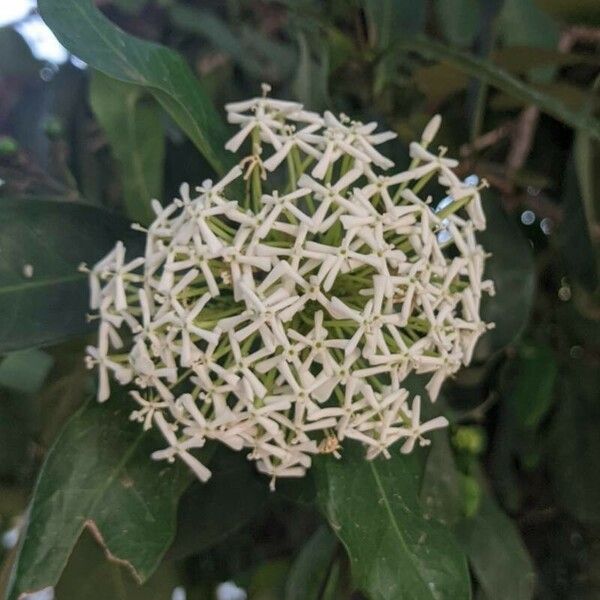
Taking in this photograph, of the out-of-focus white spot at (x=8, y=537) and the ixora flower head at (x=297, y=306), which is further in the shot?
the out-of-focus white spot at (x=8, y=537)

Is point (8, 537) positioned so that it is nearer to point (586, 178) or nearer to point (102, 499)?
point (102, 499)

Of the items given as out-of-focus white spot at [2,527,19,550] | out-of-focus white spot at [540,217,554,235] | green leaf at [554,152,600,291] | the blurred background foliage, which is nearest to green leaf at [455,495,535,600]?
the blurred background foliage

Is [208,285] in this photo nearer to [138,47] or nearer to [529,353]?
[138,47]

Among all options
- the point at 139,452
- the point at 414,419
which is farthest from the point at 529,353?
the point at 139,452

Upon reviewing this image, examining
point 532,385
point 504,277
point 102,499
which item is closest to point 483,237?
point 504,277

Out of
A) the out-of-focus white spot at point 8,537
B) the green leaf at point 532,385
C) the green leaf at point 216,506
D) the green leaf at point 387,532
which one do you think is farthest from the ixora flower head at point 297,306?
the out-of-focus white spot at point 8,537

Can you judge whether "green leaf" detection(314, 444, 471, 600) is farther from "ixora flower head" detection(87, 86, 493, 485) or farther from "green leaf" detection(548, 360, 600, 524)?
"green leaf" detection(548, 360, 600, 524)

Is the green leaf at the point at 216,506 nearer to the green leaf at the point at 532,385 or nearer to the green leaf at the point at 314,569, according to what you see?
the green leaf at the point at 314,569
